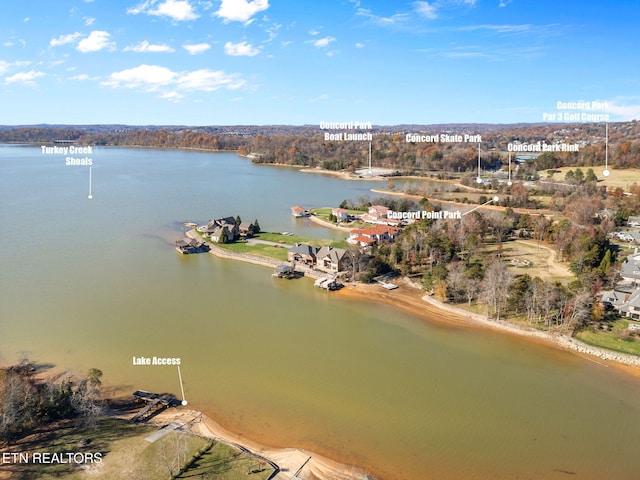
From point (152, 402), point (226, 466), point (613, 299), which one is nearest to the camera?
point (226, 466)

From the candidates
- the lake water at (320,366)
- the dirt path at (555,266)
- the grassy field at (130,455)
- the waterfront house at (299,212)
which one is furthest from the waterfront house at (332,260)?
the grassy field at (130,455)

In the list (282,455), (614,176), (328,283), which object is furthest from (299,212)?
(614,176)

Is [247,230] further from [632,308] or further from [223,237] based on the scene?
[632,308]

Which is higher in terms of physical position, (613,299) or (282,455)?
(613,299)

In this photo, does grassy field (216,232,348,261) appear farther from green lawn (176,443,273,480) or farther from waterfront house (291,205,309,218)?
green lawn (176,443,273,480)

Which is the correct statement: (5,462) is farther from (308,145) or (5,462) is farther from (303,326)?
(308,145)

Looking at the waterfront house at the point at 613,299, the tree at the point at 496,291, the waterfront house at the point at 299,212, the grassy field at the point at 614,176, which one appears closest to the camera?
the waterfront house at the point at 613,299

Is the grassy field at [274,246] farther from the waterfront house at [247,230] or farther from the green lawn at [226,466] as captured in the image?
the green lawn at [226,466]
